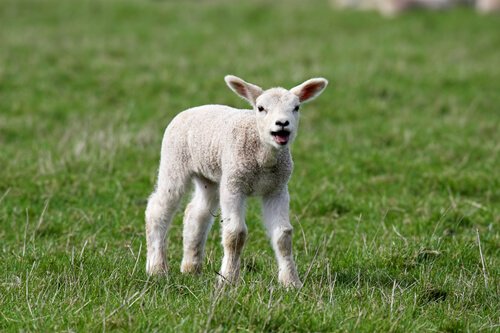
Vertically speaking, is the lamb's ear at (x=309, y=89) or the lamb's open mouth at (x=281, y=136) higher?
the lamb's ear at (x=309, y=89)

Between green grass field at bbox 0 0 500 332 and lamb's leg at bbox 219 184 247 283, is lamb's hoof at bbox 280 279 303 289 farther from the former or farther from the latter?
lamb's leg at bbox 219 184 247 283

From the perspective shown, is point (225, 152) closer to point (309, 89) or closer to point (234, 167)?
point (234, 167)

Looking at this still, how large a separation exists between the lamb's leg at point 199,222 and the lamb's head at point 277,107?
95cm

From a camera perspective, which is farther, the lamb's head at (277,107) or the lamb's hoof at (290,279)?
the lamb's hoof at (290,279)

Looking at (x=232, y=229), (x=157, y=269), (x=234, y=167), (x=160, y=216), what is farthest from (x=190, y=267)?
(x=234, y=167)

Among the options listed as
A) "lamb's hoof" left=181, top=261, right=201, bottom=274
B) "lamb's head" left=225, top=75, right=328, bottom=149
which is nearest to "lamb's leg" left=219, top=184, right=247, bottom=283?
"lamb's head" left=225, top=75, right=328, bottom=149

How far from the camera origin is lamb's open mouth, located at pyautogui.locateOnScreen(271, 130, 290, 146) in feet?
19.3

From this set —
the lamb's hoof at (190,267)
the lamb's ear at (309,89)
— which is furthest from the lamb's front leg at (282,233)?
the lamb's hoof at (190,267)

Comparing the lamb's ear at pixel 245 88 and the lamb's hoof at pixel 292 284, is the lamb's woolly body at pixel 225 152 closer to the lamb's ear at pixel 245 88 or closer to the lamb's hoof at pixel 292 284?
the lamb's ear at pixel 245 88

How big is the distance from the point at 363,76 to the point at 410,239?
8.24 meters

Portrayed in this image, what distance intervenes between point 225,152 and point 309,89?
0.76 metres

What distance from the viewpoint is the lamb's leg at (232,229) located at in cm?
620

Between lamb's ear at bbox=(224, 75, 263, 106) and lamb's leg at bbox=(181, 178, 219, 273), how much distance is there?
0.90 metres

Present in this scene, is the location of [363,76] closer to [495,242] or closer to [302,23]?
[302,23]
